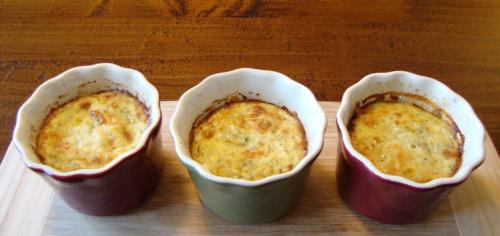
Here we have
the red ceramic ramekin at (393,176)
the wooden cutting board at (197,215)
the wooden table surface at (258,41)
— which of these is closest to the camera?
the red ceramic ramekin at (393,176)

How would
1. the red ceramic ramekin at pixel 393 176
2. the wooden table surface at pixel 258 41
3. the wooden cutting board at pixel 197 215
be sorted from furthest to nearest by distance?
1. the wooden table surface at pixel 258 41
2. the wooden cutting board at pixel 197 215
3. the red ceramic ramekin at pixel 393 176

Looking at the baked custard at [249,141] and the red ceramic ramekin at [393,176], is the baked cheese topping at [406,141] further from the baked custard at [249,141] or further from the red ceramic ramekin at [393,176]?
the baked custard at [249,141]

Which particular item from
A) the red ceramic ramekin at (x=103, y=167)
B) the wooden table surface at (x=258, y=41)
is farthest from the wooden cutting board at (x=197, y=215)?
the wooden table surface at (x=258, y=41)

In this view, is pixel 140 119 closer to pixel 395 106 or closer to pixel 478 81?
pixel 395 106

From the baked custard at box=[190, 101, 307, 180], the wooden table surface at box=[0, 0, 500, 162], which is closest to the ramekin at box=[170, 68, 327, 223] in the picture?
the baked custard at box=[190, 101, 307, 180]

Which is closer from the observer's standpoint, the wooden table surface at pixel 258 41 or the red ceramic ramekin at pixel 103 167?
the red ceramic ramekin at pixel 103 167

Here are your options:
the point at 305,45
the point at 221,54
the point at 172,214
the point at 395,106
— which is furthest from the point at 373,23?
the point at 172,214

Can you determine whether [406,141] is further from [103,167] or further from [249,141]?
[103,167]
